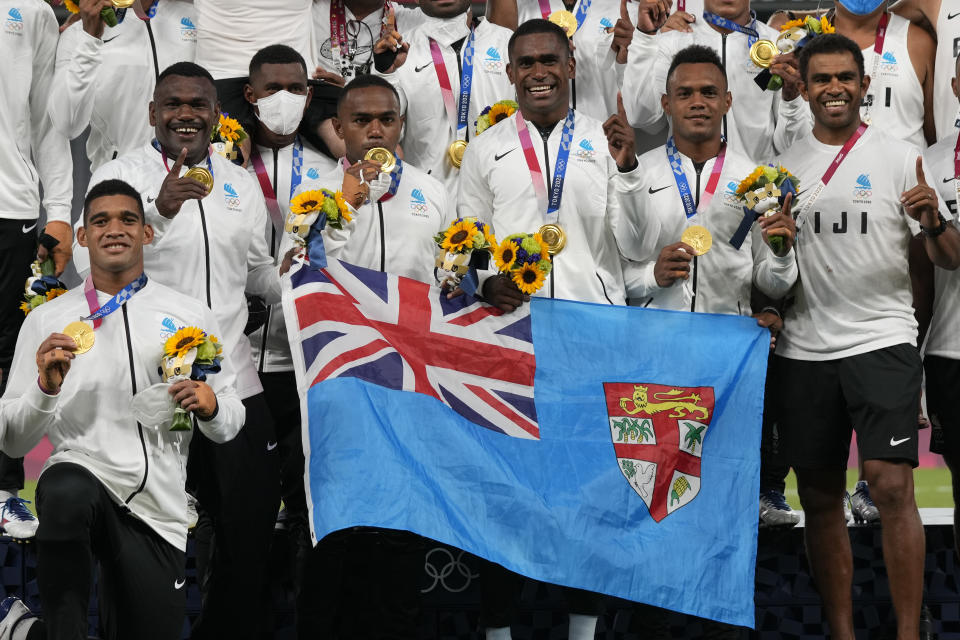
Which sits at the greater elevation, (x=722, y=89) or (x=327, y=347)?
(x=722, y=89)

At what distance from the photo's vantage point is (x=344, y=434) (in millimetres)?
6523

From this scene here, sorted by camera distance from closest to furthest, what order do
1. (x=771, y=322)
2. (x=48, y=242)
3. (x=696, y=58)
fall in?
(x=771, y=322)
(x=696, y=58)
(x=48, y=242)

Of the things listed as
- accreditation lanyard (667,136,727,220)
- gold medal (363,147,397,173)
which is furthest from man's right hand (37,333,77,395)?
accreditation lanyard (667,136,727,220)

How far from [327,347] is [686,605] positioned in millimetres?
2101

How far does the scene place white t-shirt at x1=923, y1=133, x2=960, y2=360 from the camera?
7250 millimetres

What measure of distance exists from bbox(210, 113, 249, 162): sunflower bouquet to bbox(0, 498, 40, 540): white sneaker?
2.10 meters

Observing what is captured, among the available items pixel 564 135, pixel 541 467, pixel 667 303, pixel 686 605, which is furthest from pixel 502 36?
pixel 686 605

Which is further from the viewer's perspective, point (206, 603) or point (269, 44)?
point (269, 44)

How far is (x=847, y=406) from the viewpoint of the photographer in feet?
22.9

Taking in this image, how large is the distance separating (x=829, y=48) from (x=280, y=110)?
287 centimetres

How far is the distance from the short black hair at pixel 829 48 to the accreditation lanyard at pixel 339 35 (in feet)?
8.43

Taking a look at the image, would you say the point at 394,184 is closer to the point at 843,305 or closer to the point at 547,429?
the point at 547,429

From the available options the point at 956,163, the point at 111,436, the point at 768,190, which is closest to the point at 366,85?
the point at 768,190

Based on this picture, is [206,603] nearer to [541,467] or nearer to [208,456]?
[208,456]
